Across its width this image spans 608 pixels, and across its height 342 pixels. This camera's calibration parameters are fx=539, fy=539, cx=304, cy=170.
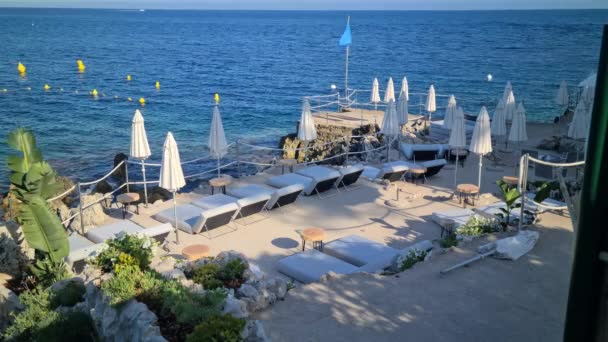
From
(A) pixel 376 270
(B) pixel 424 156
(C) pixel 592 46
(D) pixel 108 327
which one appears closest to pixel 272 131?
(B) pixel 424 156

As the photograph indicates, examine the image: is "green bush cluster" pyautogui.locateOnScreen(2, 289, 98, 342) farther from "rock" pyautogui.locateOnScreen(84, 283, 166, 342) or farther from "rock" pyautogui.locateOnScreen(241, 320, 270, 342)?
"rock" pyautogui.locateOnScreen(241, 320, 270, 342)

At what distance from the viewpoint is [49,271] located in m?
9.35

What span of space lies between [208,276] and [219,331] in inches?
84.5

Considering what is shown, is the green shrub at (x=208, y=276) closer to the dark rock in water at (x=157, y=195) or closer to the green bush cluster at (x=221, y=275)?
the green bush cluster at (x=221, y=275)

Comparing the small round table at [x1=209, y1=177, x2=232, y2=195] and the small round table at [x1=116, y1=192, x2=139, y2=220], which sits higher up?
the small round table at [x1=209, y1=177, x2=232, y2=195]

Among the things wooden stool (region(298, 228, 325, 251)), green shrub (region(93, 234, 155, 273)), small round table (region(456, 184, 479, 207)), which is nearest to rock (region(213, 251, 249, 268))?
green shrub (region(93, 234, 155, 273))

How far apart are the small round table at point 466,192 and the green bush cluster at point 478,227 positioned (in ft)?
6.94

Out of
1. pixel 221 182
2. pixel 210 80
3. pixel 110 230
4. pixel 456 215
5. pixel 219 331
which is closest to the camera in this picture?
pixel 219 331

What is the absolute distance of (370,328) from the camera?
6699mm

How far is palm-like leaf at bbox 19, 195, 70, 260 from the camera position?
8898mm

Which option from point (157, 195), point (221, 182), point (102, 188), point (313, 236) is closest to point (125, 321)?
point (313, 236)

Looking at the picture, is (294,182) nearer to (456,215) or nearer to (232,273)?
(456,215)

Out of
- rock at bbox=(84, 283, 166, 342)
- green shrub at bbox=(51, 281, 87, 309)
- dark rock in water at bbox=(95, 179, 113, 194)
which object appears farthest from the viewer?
dark rock in water at bbox=(95, 179, 113, 194)

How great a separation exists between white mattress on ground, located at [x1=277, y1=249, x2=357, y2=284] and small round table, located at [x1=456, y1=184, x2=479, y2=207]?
4.69m
